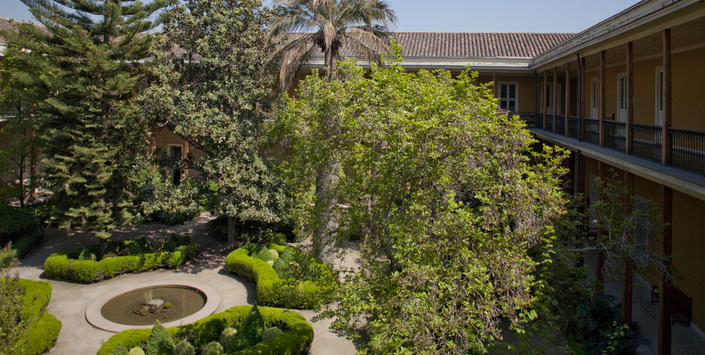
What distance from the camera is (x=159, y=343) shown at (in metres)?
9.98

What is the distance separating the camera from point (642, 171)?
1023 cm

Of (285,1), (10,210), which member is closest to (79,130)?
(10,210)

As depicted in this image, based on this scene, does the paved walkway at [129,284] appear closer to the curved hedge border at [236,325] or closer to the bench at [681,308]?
the curved hedge border at [236,325]

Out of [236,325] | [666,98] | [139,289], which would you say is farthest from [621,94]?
[139,289]

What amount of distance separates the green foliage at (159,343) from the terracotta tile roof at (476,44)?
17078mm

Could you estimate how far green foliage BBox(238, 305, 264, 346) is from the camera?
10.4 metres

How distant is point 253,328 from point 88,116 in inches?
394

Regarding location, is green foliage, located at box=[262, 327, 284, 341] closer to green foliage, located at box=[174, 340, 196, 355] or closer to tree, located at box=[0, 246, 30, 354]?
green foliage, located at box=[174, 340, 196, 355]

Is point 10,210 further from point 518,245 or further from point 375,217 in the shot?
point 518,245

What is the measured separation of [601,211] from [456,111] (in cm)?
433

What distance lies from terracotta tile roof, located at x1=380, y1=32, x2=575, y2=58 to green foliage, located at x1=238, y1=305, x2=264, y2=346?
16.0 meters

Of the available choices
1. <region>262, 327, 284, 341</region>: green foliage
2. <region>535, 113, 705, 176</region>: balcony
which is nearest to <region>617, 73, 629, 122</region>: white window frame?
<region>535, 113, 705, 176</region>: balcony

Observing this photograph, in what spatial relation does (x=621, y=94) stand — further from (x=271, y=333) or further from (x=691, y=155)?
(x=271, y=333)

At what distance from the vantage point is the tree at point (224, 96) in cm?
1539
